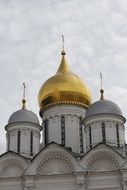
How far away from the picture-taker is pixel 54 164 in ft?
72.4

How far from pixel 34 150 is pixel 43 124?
6.78ft

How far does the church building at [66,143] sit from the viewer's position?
838 inches

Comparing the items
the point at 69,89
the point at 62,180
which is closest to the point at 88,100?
the point at 69,89

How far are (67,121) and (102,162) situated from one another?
4.64m

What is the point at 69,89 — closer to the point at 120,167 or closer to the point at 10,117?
the point at 10,117

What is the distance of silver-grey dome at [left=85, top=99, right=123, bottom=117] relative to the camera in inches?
941

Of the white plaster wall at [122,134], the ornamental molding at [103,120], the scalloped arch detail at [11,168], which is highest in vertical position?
the ornamental molding at [103,120]

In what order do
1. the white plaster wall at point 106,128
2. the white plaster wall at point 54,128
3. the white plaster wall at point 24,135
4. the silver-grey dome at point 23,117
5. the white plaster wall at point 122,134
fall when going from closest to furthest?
the white plaster wall at point 106,128
the white plaster wall at point 122,134
the white plaster wall at point 24,135
the silver-grey dome at point 23,117
the white plaster wall at point 54,128

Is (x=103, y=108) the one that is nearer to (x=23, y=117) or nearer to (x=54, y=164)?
(x=54, y=164)

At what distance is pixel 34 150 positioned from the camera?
81.3 ft

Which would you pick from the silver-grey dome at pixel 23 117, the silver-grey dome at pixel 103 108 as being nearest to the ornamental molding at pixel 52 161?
the silver-grey dome at pixel 103 108

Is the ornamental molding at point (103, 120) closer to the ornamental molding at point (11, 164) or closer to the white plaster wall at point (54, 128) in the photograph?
the white plaster wall at point (54, 128)

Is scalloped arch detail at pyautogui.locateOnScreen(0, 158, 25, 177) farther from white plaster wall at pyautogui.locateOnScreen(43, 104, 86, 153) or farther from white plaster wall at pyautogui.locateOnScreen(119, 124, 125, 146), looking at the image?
white plaster wall at pyautogui.locateOnScreen(119, 124, 125, 146)

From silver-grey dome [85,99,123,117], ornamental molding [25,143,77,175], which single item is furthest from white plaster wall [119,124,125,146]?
ornamental molding [25,143,77,175]
